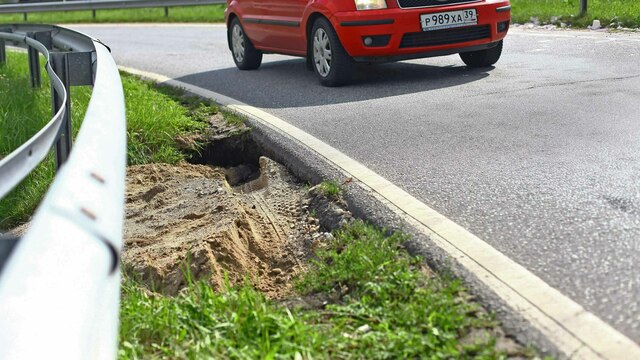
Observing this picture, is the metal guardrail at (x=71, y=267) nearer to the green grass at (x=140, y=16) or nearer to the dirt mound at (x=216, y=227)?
the dirt mound at (x=216, y=227)

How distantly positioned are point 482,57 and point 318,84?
1660 mm

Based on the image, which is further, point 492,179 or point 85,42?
point 85,42

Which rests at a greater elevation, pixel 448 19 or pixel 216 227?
pixel 448 19

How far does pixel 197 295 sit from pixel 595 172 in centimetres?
257

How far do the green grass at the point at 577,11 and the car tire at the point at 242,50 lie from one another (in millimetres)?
4548

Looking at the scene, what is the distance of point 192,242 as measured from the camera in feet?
16.8

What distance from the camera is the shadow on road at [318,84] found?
30.1 ft

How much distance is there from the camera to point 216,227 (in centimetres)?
532

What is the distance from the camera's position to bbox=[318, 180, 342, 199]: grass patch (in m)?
5.38

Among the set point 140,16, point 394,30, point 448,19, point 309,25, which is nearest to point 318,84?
point 309,25

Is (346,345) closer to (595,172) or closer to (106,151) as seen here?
(106,151)

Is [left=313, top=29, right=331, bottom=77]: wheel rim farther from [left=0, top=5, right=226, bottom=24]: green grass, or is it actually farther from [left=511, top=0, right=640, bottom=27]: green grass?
[left=0, top=5, right=226, bottom=24]: green grass

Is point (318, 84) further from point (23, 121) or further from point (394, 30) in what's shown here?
point (23, 121)

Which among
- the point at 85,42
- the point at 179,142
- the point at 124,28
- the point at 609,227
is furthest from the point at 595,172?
the point at 124,28
